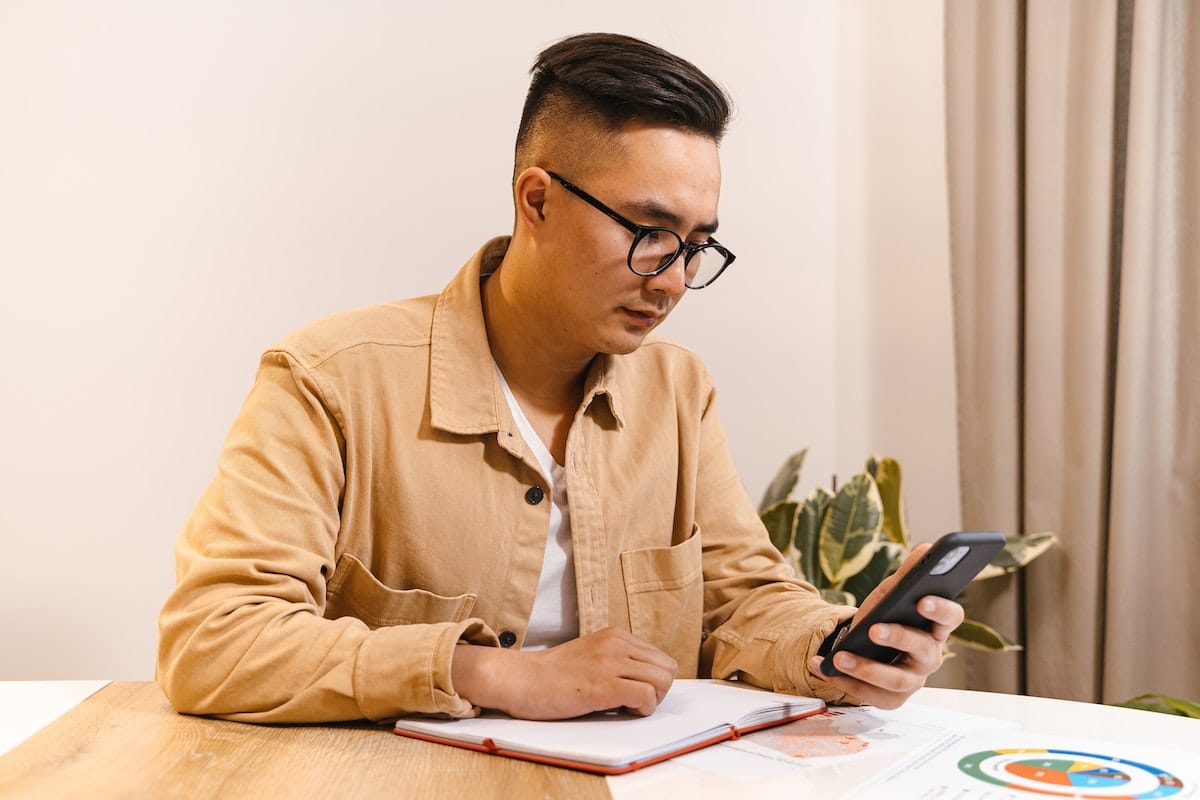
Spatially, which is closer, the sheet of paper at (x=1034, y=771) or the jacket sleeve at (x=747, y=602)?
the sheet of paper at (x=1034, y=771)

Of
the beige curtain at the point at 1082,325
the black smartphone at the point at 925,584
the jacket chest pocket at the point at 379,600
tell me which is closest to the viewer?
the black smartphone at the point at 925,584

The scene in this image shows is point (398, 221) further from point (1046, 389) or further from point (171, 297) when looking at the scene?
point (1046, 389)

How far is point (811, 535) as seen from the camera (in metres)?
2.51

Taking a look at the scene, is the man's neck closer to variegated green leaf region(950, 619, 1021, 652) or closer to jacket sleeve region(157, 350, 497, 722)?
jacket sleeve region(157, 350, 497, 722)

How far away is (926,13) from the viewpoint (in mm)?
2846

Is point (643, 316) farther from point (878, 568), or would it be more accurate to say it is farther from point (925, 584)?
point (878, 568)

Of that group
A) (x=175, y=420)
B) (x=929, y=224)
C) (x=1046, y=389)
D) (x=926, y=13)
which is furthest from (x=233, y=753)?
(x=926, y=13)

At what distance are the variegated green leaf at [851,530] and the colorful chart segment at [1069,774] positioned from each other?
55.6 inches

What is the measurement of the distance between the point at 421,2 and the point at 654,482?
1.51 metres

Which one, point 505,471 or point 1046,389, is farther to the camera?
point 1046,389

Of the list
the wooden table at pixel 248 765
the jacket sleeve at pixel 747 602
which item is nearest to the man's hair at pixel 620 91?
the jacket sleeve at pixel 747 602

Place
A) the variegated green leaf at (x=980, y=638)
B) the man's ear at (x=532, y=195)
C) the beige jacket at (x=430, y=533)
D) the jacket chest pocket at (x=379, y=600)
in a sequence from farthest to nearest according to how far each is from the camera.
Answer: the variegated green leaf at (x=980, y=638), the man's ear at (x=532, y=195), the jacket chest pocket at (x=379, y=600), the beige jacket at (x=430, y=533)

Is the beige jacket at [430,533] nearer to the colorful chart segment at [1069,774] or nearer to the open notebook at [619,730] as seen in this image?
the open notebook at [619,730]

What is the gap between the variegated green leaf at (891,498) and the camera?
2.63 meters
